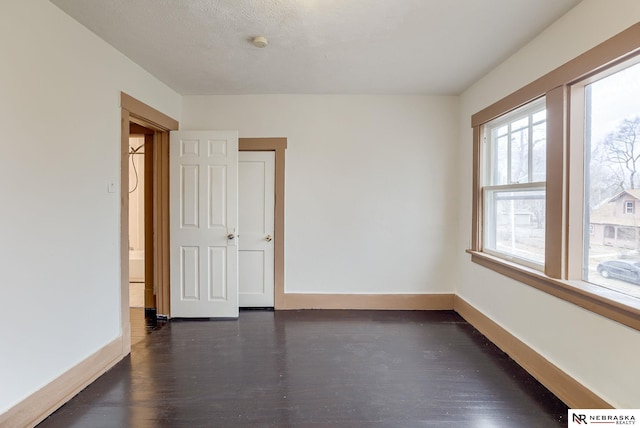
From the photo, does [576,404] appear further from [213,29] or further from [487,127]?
[213,29]

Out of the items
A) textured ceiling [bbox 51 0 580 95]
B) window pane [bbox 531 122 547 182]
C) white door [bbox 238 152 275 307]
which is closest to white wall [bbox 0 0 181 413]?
textured ceiling [bbox 51 0 580 95]

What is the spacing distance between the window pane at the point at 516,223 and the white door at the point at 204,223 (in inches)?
106

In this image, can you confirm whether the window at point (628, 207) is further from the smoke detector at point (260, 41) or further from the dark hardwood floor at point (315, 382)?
the smoke detector at point (260, 41)

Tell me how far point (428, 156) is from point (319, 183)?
52.8 inches

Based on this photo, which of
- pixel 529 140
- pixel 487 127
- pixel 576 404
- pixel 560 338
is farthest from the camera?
pixel 487 127

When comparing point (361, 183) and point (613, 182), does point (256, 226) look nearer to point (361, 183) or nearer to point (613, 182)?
point (361, 183)

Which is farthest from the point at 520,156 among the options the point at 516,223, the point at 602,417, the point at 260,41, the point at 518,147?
the point at 260,41

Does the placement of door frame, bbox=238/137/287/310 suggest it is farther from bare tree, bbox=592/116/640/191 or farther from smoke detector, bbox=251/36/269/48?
bare tree, bbox=592/116/640/191

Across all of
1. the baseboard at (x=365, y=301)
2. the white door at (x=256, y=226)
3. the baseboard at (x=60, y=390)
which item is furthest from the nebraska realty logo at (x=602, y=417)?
the baseboard at (x=60, y=390)

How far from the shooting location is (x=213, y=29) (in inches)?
85.0

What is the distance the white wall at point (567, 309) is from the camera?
1639mm

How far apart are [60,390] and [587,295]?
334 cm

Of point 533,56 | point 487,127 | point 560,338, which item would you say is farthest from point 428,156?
point 560,338

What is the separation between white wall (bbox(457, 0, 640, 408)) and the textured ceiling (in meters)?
0.14
